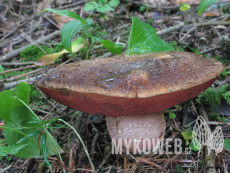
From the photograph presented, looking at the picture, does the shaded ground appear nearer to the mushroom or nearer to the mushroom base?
the mushroom base

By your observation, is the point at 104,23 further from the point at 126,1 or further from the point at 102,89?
the point at 102,89

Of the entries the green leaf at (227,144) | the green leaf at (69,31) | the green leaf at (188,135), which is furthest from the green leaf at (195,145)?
the green leaf at (69,31)

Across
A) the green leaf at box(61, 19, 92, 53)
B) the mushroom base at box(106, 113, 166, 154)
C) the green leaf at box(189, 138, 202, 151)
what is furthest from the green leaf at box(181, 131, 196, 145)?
the green leaf at box(61, 19, 92, 53)

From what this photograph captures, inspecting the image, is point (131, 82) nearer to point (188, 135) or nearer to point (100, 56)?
point (188, 135)

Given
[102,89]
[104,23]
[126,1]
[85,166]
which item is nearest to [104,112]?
[102,89]

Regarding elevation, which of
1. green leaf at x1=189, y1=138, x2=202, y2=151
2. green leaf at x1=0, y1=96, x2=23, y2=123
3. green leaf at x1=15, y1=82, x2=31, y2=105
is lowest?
green leaf at x1=189, y1=138, x2=202, y2=151

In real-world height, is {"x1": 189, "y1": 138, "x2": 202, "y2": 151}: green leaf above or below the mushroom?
below
